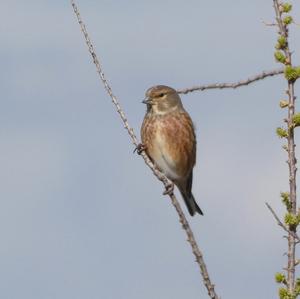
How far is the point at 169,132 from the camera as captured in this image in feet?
29.0

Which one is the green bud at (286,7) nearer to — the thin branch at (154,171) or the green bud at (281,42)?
the green bud at (281,42)

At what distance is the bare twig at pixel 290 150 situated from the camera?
3647mm

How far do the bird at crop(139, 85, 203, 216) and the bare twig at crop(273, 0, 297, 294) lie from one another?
4.35m

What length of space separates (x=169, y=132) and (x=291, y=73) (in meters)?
4.82

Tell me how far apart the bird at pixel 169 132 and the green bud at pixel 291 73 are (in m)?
4.45

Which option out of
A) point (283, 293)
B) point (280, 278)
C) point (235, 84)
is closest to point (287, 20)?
point (235, 84)

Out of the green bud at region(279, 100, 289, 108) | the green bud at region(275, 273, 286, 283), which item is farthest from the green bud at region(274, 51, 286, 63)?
the green bud at region(275, 273, 286, 283)

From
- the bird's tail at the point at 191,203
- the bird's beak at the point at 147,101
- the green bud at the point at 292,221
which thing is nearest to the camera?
the green bud at the point at 292,221

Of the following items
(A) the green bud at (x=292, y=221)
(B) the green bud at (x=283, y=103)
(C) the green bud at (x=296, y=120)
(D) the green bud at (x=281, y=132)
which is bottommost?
(A) the green bud at (x=292, y=221)

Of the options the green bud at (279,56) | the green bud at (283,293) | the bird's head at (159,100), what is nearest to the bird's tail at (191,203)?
the bird's head at (159,100)

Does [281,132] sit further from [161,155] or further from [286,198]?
[161,155]

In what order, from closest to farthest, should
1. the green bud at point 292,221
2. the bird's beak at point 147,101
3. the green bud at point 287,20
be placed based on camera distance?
the green bud at point 292,221 < the green bud at point 287,20 < the bird's beak at point 147,101

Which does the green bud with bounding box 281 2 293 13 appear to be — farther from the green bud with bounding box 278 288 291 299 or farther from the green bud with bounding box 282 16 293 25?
the green bud with bounding box 278 288 291 299

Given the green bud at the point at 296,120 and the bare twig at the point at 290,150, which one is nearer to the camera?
the bare twig at the point at 290,150
